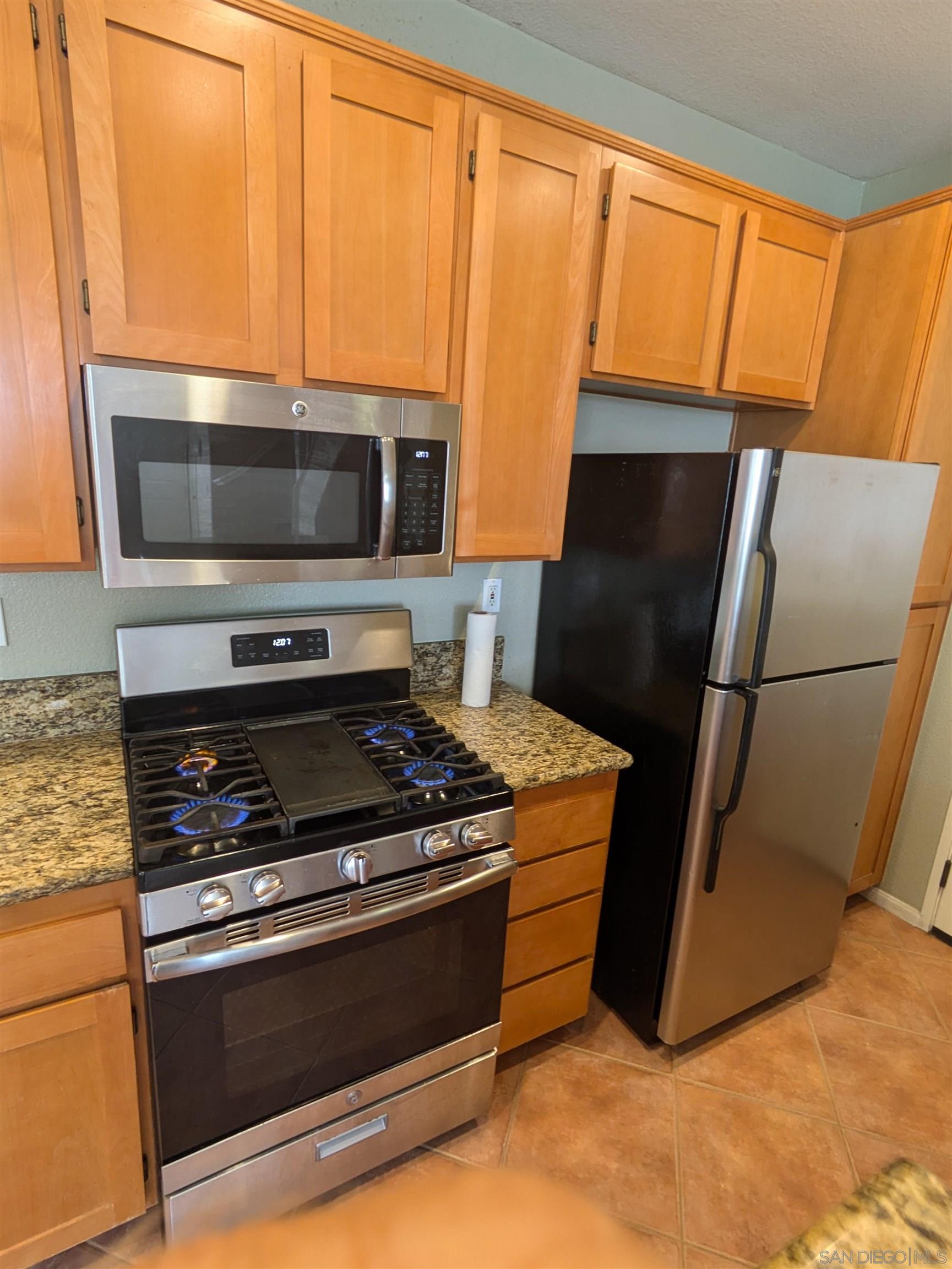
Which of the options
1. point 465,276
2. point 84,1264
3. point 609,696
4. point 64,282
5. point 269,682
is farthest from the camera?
point 609,696

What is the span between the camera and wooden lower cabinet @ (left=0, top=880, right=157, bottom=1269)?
3.45ft

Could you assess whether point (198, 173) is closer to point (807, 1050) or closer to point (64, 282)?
point (64, 282)

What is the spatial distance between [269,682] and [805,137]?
2.38 m

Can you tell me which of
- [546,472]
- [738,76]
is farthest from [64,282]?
[738,76]

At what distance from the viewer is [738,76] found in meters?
1.79

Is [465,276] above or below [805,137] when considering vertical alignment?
below

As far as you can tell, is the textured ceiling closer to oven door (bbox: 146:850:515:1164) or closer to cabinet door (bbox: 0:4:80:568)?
cabinet door (bbox: 0:4:80:568)

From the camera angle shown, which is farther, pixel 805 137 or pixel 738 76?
pixel 805 137

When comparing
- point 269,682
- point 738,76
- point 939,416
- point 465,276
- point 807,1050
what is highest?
point 738,76

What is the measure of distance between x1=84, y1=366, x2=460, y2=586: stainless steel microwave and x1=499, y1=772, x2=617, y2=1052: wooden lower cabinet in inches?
25.2

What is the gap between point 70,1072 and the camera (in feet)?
3.67

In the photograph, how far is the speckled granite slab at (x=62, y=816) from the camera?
1.03m

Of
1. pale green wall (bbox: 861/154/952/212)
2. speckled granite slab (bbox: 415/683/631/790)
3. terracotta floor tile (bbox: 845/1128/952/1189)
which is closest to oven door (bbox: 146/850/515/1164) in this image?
speckled granite slab (bbox: 415/683/631/790)

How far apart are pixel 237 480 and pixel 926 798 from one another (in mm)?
2575
